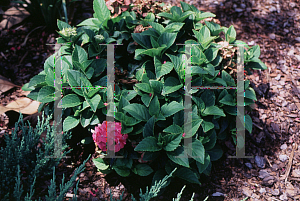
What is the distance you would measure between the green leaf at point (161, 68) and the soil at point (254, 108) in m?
0.85

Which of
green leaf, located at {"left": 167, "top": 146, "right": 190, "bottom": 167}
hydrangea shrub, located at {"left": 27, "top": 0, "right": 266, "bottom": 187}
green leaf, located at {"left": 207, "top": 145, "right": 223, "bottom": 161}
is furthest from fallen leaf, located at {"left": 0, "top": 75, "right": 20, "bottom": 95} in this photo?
green leaf, located at {"left": 207, "top": 145, "right": 223, "bottom": 161}

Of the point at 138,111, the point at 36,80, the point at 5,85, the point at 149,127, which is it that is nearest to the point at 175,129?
the point at 149,127

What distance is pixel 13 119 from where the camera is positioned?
2.40m

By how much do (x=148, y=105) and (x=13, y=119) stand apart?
1342 mm

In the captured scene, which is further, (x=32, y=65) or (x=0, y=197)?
(x=32, y=65)

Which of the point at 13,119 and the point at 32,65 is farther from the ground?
the point at 32,65

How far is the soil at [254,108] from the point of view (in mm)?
2104

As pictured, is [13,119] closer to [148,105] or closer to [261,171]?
[148,105]

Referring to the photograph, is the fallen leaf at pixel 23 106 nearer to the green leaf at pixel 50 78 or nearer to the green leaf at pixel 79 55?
the green leaf at pixel 50 78

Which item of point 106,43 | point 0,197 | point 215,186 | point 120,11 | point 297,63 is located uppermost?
point 120,11

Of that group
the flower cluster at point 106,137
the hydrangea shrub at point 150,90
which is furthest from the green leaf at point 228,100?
the flower cluster at point 106,137

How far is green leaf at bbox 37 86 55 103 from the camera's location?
2020 millimetres

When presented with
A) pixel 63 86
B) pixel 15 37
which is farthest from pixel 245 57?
pixel 15 37

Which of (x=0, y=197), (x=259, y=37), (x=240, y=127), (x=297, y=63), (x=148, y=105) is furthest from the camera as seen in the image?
(x=259, y=37)
